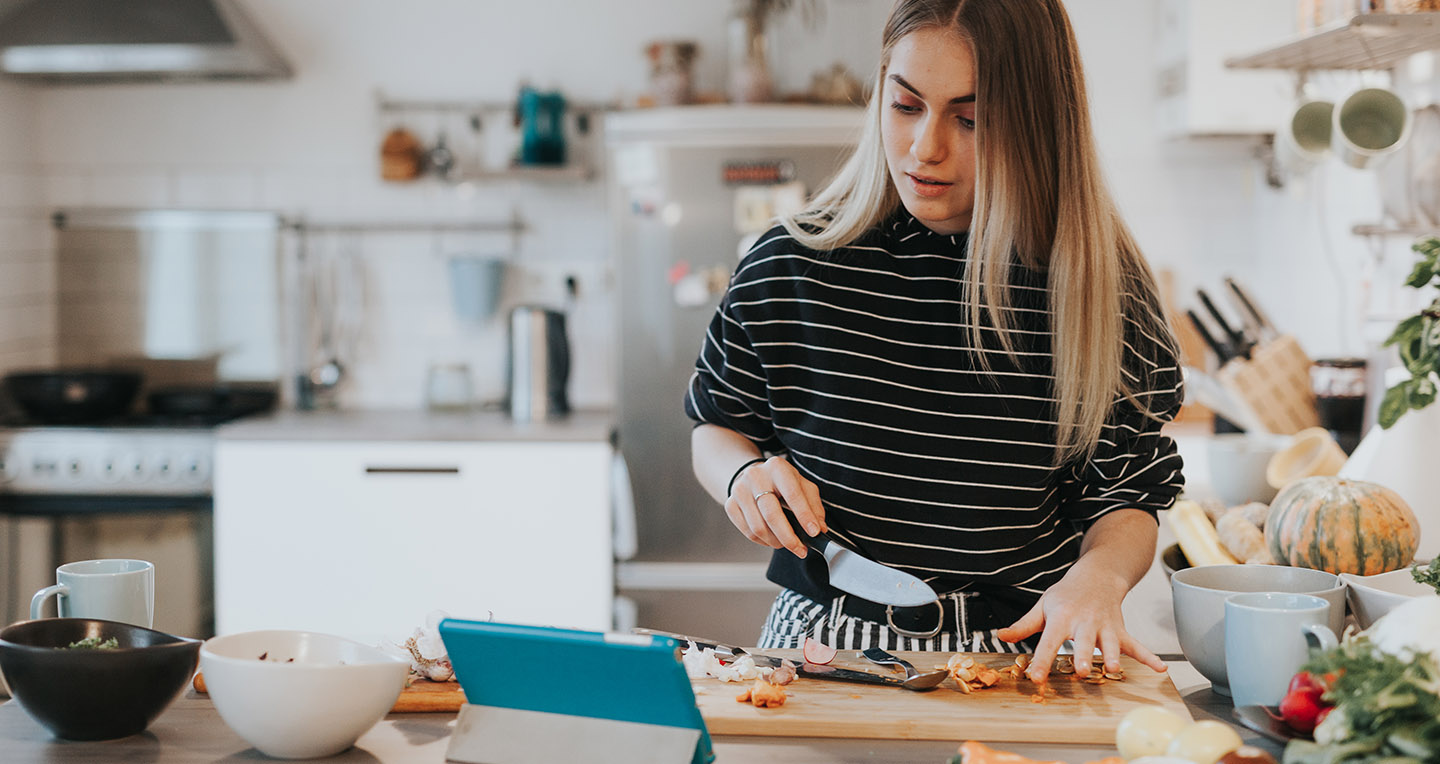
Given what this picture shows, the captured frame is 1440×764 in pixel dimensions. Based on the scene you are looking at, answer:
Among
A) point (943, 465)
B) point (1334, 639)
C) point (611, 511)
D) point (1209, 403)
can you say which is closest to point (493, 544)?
point (611, 511)

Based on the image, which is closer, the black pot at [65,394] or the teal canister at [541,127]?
the black pot at [65,394]

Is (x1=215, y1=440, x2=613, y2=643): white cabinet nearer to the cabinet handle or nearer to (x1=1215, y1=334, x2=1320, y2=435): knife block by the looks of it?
the cabinet handle

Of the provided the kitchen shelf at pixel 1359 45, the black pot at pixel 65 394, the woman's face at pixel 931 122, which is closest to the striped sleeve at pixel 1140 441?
the woman's face at pixel 931 122

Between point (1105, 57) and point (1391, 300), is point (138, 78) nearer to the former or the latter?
point (1105, 57)

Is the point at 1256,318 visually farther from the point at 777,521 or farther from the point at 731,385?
the point at 777,521

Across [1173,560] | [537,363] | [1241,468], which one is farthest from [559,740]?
[537,363]

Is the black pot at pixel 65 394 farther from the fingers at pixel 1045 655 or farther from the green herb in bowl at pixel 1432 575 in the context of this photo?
the green herb in bowl at pixel 1432 575

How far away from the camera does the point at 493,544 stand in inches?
120

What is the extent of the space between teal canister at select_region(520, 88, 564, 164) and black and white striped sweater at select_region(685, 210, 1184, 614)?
222 cm

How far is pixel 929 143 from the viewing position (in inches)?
47.2

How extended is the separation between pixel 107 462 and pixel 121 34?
109cm

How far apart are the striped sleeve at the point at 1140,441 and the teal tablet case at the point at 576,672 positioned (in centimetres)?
59

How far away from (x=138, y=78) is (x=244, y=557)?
1.46 m

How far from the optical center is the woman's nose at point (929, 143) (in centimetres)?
120
